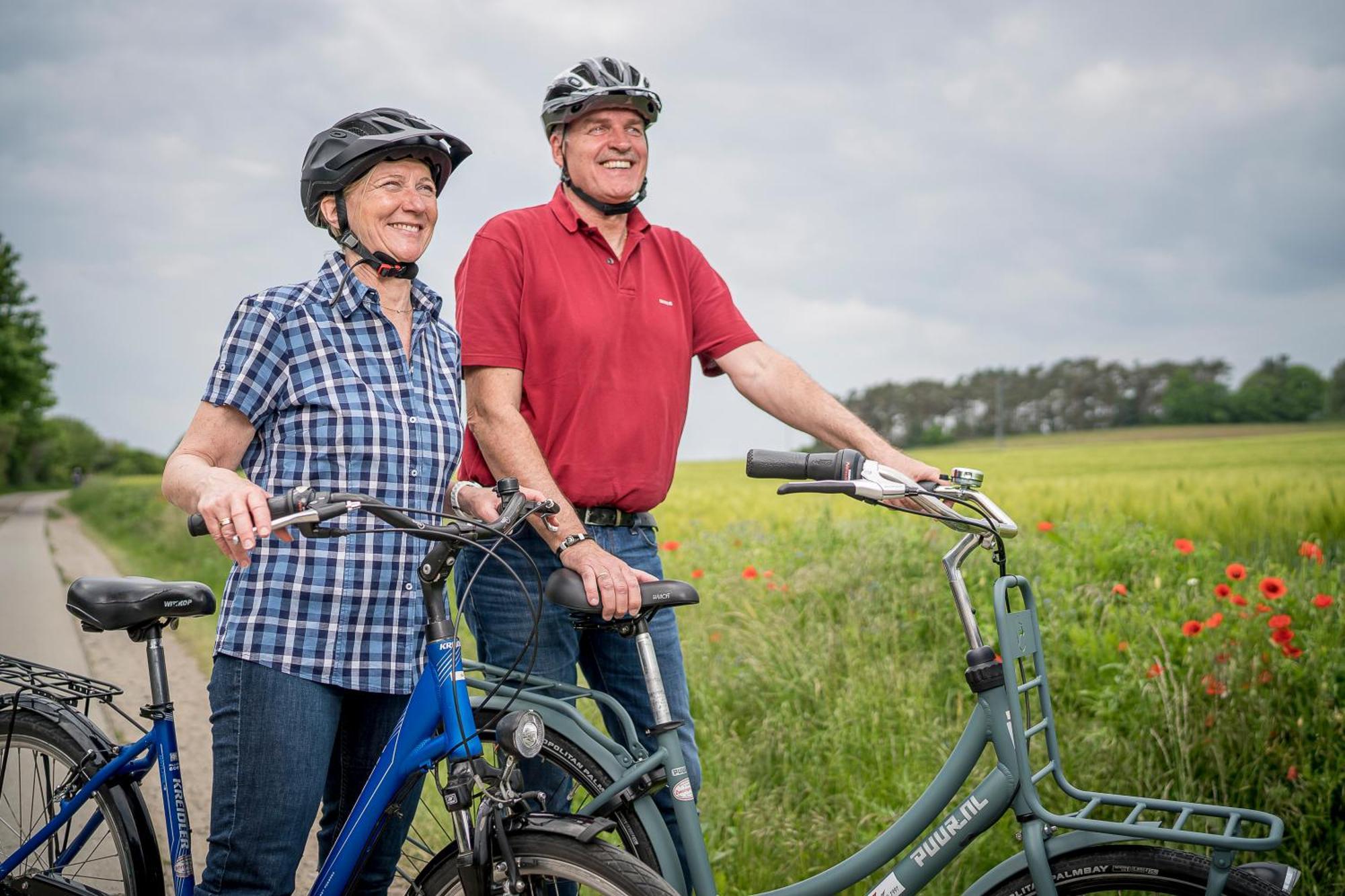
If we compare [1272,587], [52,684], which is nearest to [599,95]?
[52,684]

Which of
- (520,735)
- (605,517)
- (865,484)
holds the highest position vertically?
(865,484)

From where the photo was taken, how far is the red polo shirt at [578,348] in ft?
9.68

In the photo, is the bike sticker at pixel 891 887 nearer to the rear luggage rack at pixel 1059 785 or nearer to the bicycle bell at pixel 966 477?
the rear luggage rack at pixel 1059 785

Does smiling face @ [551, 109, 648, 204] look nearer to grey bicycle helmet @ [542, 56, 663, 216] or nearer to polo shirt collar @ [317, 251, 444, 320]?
grey bicycle helmet @ [542, 56, 663, 216]

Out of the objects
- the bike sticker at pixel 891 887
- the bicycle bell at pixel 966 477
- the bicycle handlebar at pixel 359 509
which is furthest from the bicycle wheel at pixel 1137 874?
the bicycle handlebar at pixel 359 509

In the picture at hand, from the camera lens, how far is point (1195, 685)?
4.12m

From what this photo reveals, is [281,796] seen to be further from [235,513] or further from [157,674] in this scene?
[235,513]

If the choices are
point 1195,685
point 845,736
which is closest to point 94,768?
point 845,736

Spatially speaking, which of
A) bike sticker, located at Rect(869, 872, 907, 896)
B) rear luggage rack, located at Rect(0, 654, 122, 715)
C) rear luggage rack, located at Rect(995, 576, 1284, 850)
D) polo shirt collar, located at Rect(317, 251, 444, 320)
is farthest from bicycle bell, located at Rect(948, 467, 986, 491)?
rear luggage rack, located at Rect(0, 654, 122, 715)

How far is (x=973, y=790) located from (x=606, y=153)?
189cm

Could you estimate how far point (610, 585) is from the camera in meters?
2.56

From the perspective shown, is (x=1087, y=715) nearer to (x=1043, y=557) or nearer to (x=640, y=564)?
(x=1043, y=557)

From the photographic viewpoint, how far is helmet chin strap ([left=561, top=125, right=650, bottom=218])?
3.10m

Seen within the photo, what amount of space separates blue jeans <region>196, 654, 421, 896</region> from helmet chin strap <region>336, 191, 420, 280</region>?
93 centimetres
